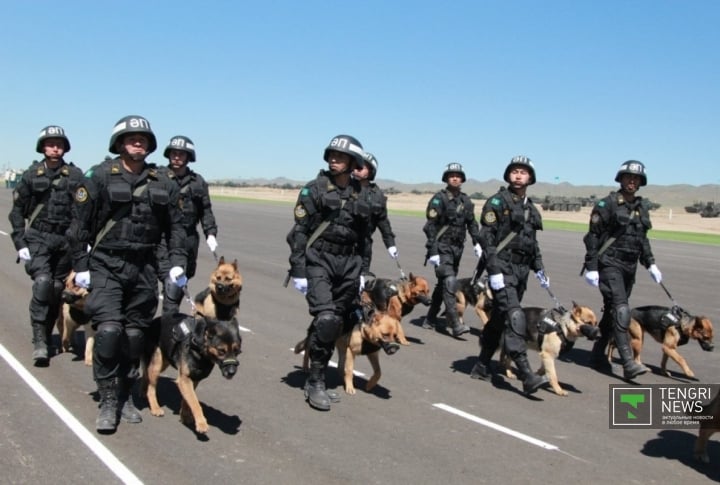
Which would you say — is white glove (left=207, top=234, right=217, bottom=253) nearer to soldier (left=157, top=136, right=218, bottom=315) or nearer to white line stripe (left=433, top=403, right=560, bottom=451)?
soldier (left=157, top=136, right=218, bottom=315)

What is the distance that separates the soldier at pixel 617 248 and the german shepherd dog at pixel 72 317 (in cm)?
616

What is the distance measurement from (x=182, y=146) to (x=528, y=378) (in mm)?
5574

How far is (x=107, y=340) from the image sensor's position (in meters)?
5.96

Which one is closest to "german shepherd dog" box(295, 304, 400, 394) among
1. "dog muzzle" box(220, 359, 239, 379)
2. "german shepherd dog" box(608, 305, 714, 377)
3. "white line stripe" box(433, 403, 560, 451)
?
"white line stripe" box(433, 403, 560, 451)

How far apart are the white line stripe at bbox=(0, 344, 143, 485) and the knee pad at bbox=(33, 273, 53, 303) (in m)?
0.76

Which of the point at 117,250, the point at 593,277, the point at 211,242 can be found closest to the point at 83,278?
the point at 117,250

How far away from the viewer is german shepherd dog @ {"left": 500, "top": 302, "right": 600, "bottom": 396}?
8.27 metres

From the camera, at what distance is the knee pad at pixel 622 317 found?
355 inches

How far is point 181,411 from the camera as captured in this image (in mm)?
6293

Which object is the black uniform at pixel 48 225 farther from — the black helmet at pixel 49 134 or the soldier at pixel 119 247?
the soldier at pixel 119 247

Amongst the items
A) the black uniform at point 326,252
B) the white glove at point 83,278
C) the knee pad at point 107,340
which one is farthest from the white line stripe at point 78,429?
the black uniform at point 326,252

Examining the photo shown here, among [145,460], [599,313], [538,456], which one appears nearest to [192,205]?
[145,460]

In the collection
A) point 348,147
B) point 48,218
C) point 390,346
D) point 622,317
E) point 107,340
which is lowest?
point 390,346

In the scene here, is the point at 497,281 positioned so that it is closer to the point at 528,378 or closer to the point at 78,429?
the point at 528,378
